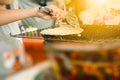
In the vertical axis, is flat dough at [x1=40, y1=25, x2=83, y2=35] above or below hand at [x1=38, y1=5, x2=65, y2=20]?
below

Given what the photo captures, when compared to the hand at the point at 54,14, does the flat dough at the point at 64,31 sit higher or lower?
lower

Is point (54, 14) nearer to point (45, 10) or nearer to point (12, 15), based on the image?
point (45, 10)

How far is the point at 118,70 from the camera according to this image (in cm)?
67

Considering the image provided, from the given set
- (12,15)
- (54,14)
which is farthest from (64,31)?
(12,15)

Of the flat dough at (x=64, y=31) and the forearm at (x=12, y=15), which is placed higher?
the forearm at (x=12, y=15)

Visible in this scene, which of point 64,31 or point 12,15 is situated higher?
point 12,15

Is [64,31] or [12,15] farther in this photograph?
[64,31]

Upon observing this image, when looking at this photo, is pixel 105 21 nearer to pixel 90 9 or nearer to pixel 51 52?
pixel 90 9

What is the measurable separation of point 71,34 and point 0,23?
324 mm

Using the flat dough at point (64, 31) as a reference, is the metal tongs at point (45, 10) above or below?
above

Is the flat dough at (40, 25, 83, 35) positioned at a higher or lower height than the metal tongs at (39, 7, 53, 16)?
lower

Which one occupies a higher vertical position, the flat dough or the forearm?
the forearm

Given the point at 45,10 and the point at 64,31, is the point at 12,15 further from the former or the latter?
the point at 64,31

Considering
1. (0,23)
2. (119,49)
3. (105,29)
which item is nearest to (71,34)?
(105,29)
